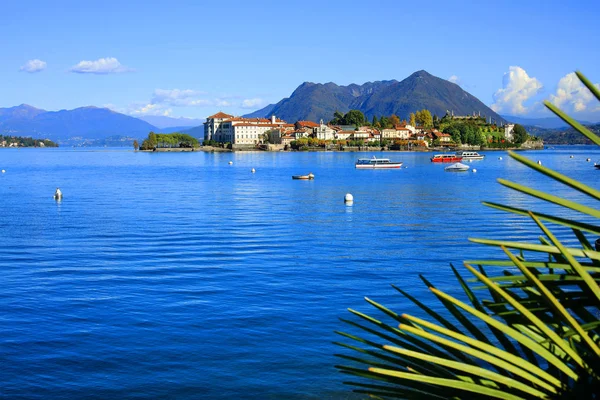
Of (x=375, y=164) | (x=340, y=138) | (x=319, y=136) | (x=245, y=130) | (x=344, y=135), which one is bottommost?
(x=375, y=164)

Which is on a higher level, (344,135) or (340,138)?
(344,135)

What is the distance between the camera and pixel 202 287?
1580cm

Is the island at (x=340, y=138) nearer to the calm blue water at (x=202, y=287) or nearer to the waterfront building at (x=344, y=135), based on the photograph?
the waterfront building at (x=344, y=135)

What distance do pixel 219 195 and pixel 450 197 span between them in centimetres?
1509

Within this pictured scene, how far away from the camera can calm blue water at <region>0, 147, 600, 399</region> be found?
1020cm

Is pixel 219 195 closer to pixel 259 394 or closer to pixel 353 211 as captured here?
pixel 353 211

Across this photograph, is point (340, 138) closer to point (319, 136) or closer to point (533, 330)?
point (319, 136)

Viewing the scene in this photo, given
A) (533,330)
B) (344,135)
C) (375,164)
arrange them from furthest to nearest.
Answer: (344,135), (375,164), (533,330)

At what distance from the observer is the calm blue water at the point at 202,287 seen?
33.5 feet

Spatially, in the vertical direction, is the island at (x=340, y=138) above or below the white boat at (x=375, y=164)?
above

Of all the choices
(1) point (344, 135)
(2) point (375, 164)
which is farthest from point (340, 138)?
(2) point (375, 164)

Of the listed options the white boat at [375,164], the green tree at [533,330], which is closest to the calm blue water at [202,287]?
the green tree at [533,330]

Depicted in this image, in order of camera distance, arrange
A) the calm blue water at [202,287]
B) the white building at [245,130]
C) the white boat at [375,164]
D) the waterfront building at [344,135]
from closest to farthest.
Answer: the calm blue water at [202,287] → the white boat at [375,164] → the waterfront building at [344,135] → the white building at [245,130]

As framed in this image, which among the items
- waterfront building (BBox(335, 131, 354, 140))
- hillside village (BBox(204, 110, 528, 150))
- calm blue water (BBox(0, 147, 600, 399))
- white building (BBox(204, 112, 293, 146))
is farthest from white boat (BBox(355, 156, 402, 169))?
white building (BBox(204, 112, 293, 146))
